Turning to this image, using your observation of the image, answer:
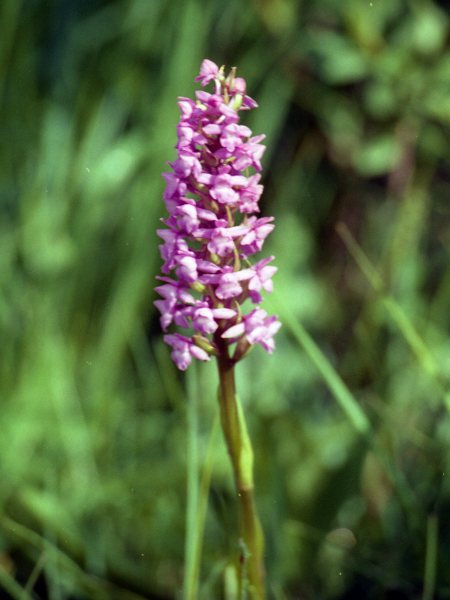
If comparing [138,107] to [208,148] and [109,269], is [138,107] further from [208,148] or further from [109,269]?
[208,148]

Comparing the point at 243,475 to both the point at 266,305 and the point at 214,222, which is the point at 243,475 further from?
the point at 266,305

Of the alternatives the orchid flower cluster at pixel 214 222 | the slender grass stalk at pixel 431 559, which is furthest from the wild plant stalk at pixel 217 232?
the slender grass stalk at pixel 431 559

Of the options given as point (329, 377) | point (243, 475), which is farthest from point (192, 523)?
point (329, 377)

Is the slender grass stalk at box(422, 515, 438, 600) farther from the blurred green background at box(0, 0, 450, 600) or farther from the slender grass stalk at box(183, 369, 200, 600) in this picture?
the slender grass stalk at box(183, 369, 200, 600)

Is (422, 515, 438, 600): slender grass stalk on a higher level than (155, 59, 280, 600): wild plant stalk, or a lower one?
lower

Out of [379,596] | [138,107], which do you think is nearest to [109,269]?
[138,107]

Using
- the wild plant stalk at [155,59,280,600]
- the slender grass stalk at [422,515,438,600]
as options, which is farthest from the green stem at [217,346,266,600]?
the slender grass stalk at [422,515,438,600]
